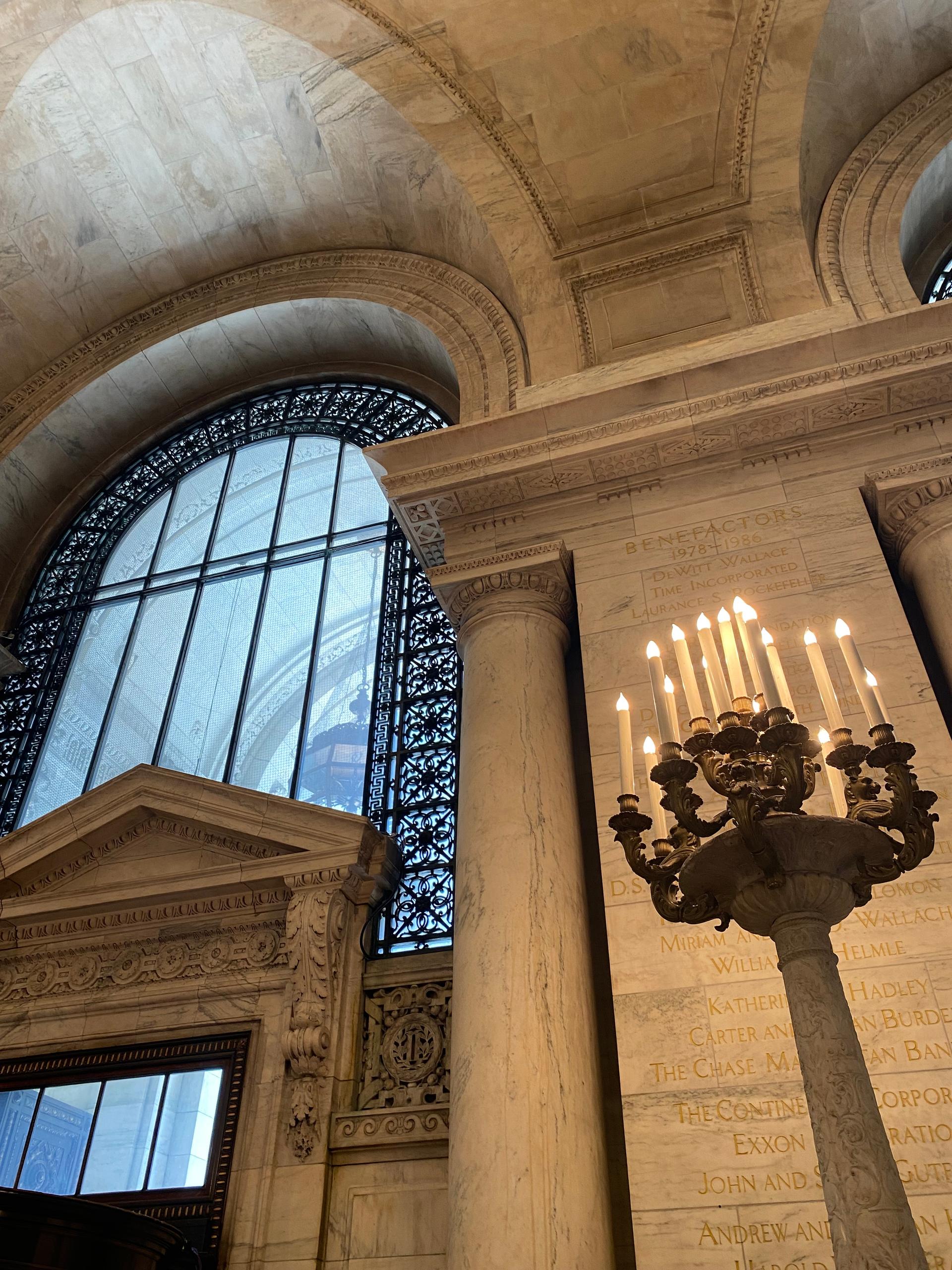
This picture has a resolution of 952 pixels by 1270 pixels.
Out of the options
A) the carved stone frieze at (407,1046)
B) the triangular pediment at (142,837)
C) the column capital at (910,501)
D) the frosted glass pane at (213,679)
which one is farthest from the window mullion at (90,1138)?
the column capital at (910,501)

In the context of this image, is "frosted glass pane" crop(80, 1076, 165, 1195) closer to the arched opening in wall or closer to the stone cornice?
the stone cornice

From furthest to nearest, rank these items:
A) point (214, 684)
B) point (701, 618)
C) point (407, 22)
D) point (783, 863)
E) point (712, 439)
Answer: point (214, 684) < point (407, 22) < point (712, 439) < point (701, 618) < point (783, 863)

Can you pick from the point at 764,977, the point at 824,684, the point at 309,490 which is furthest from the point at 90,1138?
the point at 309,490

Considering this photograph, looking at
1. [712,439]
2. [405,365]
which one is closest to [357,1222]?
[712,439]

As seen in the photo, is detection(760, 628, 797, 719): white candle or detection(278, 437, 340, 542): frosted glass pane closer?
detection(760, 628, 797, 719): white candle

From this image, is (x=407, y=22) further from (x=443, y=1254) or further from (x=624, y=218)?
(x=443, y=1254)

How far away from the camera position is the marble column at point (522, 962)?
→ 13.4 feet

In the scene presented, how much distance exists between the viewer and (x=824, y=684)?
268cm

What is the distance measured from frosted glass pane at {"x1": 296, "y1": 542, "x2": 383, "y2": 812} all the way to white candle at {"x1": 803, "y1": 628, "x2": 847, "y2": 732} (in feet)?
16.0

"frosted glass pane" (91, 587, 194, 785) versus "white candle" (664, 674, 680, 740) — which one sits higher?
"frosted glass pane" (91, 587, 194, 785)

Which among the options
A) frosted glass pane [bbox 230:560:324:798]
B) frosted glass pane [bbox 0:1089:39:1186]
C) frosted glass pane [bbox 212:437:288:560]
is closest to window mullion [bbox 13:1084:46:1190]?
frosted glass pane [bbox 0:1089:39:1186]

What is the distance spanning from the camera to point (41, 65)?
8.66 m

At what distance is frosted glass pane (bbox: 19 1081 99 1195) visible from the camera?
5836mm

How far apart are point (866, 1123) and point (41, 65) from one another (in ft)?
32.0
